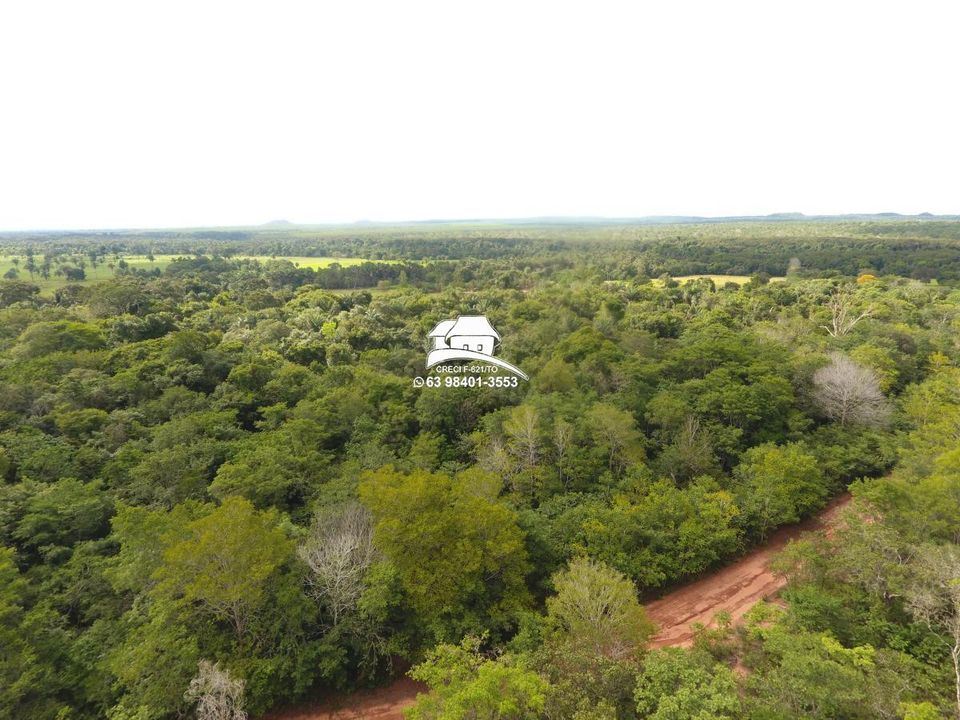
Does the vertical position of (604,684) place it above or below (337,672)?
above

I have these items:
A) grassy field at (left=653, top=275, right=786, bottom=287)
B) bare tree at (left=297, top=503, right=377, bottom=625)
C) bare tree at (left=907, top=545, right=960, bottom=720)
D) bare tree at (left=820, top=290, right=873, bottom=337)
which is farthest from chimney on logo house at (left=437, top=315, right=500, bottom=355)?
grassy field at (left=653, top=275, right=786, bottom=287)

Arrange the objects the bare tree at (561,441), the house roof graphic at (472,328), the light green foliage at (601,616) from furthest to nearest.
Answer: the house roof graphic at (472,328)
the bare tree at (561,441)
the light green foliage at (601,616)

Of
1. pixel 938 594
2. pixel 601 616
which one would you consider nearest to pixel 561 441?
pixel 601 616

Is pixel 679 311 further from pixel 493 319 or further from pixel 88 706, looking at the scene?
pixel 88 706

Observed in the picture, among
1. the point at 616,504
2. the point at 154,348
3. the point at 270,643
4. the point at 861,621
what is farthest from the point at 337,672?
the point at 154,348

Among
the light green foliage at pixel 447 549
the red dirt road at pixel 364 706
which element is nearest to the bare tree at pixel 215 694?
the red dirt road at pixel 364 706

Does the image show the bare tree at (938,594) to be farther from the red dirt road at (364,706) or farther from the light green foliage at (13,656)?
the light green foliage at (13,656)

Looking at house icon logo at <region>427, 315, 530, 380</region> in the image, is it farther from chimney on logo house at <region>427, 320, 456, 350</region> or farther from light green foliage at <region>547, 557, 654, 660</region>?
light green foliage at <region>547, 557, 654, 660</region>

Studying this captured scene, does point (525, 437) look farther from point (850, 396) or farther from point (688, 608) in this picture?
point (850, 396)
